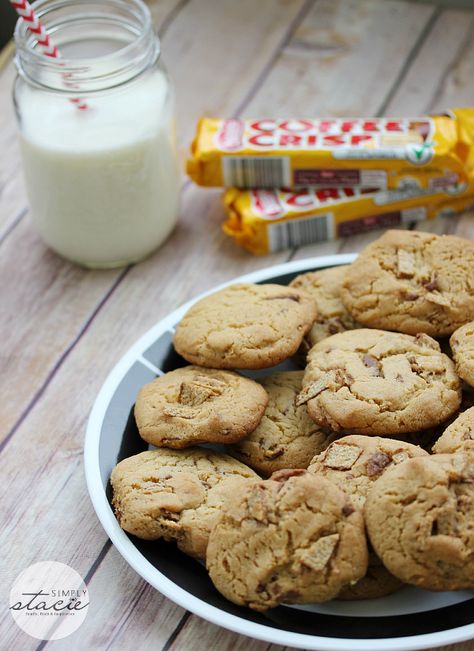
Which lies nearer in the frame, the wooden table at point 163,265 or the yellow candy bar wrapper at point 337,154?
the wooden table at point 163,265

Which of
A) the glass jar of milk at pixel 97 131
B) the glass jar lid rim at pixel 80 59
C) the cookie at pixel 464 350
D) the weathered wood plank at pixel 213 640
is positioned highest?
the glass jar lid rim at pixel 80 59

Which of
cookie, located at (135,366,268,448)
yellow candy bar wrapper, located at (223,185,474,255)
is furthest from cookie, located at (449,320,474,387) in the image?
yellow candy bar wrapper, located at (223,185,474,255)

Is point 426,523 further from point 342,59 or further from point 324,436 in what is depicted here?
point 342,59

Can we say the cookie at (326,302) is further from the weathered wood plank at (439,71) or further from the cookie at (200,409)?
the weathered wood plank at (439,71)

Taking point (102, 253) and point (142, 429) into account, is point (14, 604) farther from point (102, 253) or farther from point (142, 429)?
point (102, 253)

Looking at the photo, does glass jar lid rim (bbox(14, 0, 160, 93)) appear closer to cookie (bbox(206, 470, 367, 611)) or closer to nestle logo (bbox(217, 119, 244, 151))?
nestle logo (bbox(217, 119, 244, 151))

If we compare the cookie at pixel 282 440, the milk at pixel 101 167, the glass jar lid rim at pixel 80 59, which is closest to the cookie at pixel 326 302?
the cookie at pixel 282 440
